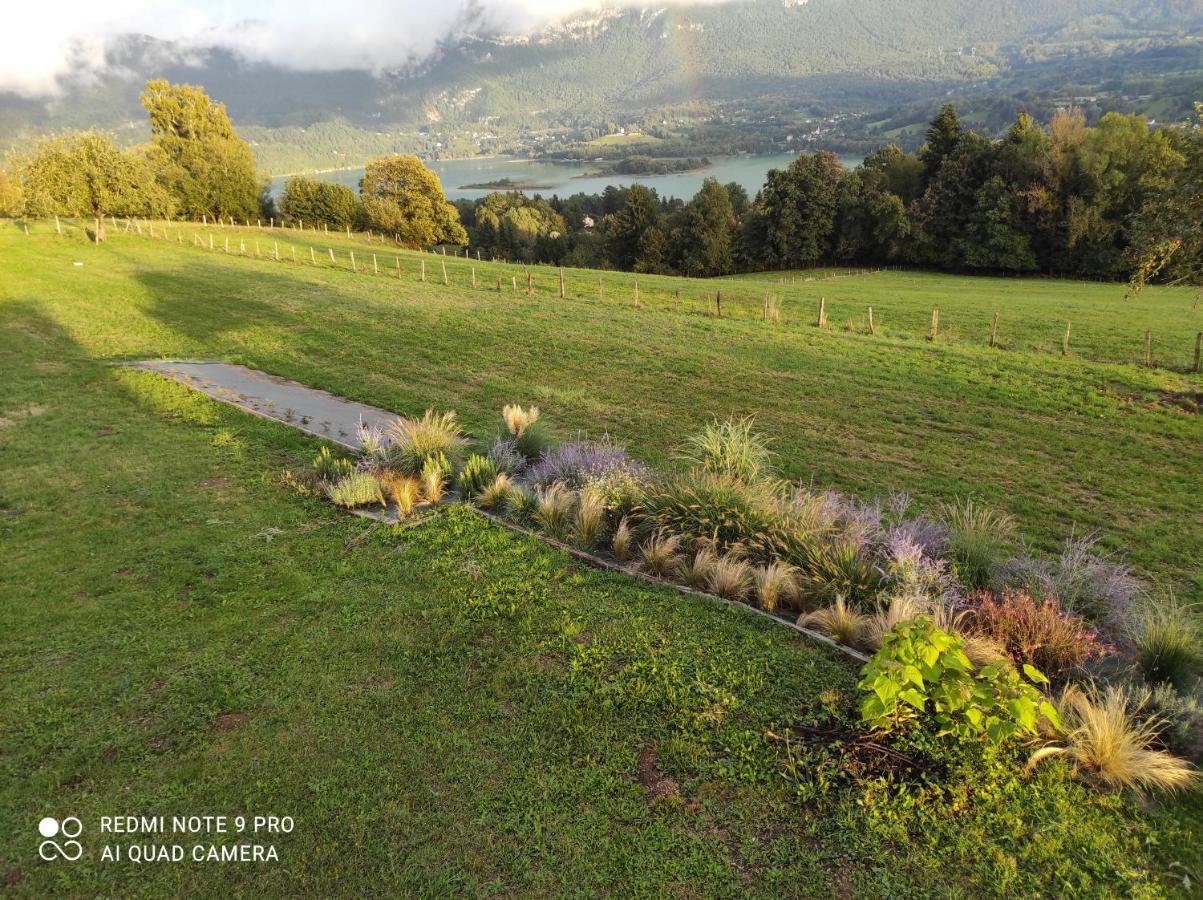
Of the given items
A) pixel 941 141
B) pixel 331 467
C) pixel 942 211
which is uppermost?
pixel 941 141

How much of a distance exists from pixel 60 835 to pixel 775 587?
18.1 ft

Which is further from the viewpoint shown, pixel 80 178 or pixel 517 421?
pixel 80 178

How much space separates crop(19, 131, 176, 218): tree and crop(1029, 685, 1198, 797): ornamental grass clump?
2049 inches

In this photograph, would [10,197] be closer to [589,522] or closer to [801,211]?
[589,522]

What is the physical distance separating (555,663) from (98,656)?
380cm

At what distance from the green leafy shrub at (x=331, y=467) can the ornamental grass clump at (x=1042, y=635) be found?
773 centimetres

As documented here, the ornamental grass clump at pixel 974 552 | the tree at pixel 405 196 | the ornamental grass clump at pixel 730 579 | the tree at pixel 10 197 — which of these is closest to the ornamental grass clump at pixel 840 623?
the ornamental grass clump at pixel 730 579

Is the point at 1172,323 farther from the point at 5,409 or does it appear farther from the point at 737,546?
the point at 5,409

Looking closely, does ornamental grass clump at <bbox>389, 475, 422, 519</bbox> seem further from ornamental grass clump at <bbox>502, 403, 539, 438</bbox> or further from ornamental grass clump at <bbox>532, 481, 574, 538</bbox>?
ornamental grass clump at <bbox>502, 403, 539, 438</bbox>

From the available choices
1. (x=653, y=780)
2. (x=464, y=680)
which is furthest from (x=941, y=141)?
(x=653, y=780)

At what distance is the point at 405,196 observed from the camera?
69188 millimetres

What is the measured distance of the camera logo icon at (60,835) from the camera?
11.9 feet

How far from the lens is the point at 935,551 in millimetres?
6809

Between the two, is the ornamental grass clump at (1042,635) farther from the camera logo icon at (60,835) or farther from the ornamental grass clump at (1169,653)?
the camera logo icon at (60,835)
